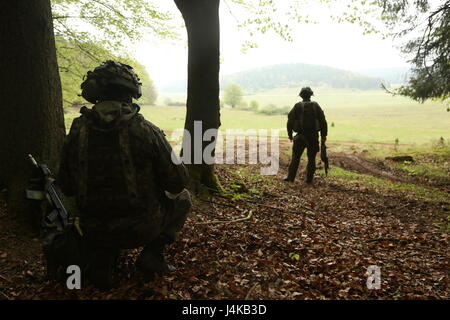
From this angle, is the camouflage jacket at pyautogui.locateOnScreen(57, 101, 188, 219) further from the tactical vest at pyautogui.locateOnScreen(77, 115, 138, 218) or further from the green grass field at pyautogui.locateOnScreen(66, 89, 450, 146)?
the green grass field at pyautogui.locateOnScreen(66, 89, 450, 146)

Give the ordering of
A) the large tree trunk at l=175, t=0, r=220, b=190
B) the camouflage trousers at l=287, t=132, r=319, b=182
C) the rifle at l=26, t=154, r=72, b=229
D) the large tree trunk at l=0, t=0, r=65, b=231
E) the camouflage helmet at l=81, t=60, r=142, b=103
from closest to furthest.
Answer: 1. the camouflage helmet at l=81, t=60, r=142, b=103
2. the rifle at l=26, t=154, r=72, b=229
3. the large tree trunk at l=0, t=0, r=65, b=231
4. the large tree trunk at l=175, t=0, r=220, b=190
5. the camouflage trousers at l=287, t=132, r=319, b=182

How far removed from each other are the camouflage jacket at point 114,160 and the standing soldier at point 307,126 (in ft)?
23.0

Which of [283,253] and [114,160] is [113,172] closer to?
[114,160]

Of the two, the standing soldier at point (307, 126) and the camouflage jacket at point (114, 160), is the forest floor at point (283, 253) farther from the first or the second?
the standing soldier at point (307, 126)

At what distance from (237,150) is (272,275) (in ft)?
37.3

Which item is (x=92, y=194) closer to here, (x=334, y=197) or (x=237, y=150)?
(x=334, y=197)

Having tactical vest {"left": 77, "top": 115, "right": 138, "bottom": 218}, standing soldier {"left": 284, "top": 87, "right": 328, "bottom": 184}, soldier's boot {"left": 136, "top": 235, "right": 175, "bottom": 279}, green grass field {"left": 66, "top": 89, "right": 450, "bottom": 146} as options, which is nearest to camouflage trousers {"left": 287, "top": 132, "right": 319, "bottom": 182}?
standing soldier {"left": 284, "top": 87, "right": 328, "bottom": 184}

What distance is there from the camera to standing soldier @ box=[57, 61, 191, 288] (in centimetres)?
296

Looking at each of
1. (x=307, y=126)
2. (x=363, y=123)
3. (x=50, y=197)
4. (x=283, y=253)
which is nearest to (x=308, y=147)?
(x=307, y=126)

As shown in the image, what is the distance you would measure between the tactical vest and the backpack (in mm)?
7300

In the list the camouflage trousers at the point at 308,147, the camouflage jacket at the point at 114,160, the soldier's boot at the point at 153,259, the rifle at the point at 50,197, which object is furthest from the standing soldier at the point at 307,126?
the rifle at the point at 50,197

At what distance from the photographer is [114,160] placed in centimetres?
296

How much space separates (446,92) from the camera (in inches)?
503
